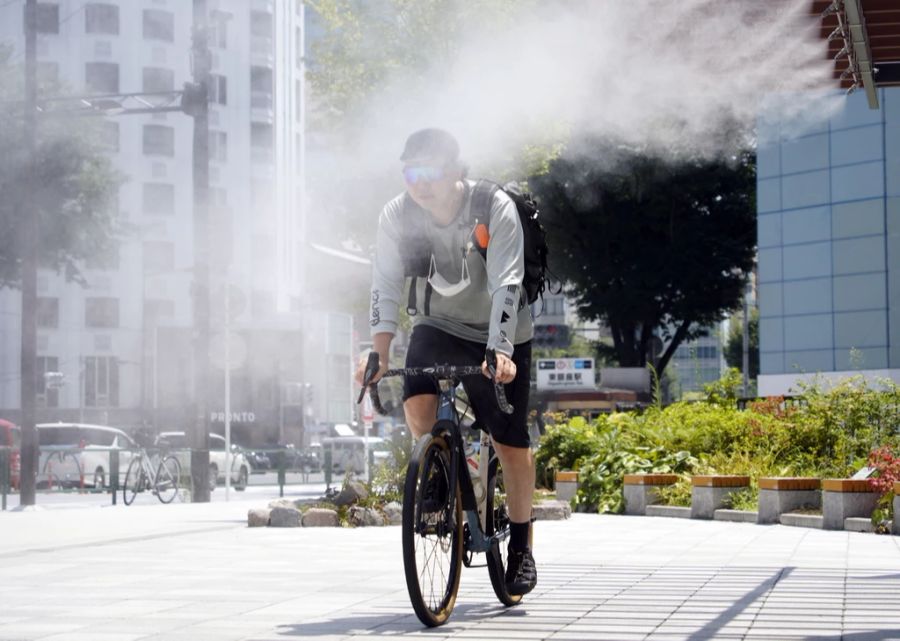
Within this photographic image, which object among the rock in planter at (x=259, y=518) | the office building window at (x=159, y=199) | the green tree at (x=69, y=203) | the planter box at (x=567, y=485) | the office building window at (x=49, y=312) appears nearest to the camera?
the rock in planter at (x=259, y=518)

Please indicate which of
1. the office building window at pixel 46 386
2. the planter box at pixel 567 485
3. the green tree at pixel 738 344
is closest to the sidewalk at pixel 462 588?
the planter box at pixel 567 485

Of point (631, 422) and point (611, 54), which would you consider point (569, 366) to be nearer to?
point (631, 422)

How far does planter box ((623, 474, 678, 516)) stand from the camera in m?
14.9

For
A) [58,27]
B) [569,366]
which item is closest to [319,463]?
[569,366]

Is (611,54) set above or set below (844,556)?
above

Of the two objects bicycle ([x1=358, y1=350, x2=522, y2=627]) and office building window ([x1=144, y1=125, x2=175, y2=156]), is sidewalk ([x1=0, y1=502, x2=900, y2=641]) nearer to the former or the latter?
bicycle ([x1=358, y1=350, x2=522, y2=627])

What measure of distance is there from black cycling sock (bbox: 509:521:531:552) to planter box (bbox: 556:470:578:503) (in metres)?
9.85

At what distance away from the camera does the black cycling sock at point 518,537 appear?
635 cm

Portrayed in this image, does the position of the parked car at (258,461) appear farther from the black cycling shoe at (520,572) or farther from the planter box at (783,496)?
the black cycling shoe at (520,572)

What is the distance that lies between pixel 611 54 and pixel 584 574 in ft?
18.2

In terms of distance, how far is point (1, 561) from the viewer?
31.0 ft

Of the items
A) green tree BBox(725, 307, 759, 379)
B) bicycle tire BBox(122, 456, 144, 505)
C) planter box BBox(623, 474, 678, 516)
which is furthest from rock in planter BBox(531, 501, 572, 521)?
green tree BBox(725, 307, 759, 379)

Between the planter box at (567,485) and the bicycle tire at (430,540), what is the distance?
34.1 ft

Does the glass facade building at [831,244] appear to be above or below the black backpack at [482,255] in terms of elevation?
above
